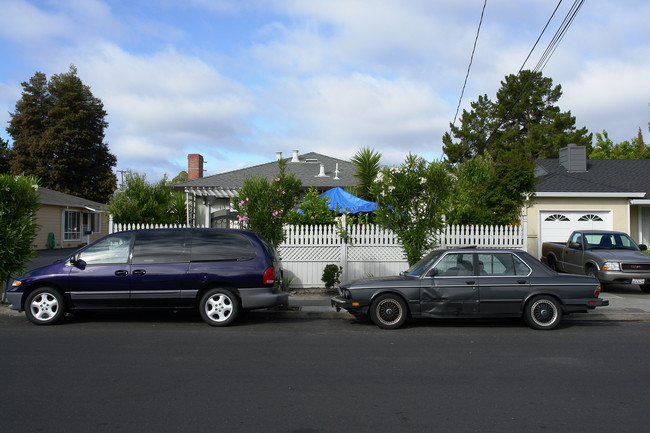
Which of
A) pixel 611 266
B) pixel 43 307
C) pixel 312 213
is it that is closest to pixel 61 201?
pixel 312 213

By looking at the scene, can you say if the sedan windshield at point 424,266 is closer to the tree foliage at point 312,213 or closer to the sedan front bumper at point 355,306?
the sedan front bumper at point 355,306

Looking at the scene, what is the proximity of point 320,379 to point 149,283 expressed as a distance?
4.55 metres

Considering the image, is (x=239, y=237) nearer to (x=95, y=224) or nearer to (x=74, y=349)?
(x=74, y=349)

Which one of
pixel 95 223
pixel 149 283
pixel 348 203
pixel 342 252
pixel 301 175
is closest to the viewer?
pixel 149 283

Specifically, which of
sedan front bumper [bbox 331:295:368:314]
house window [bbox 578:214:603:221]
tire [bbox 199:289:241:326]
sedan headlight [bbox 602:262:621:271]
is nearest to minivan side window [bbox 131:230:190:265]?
tire [bbox 199:289:241:326]

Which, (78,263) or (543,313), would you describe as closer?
(543,313)

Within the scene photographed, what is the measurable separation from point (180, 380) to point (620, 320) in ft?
28.9

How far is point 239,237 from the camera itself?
9.94 meters

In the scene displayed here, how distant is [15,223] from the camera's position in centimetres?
1178

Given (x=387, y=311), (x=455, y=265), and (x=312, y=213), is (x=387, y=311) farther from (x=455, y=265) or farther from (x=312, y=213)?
(x=312, y=213)

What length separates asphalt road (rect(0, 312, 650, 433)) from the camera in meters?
4.86

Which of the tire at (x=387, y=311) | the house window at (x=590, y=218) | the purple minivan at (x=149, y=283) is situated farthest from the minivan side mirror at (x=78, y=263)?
the house window at (x=590, y=218)

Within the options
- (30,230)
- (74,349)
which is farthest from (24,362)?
(30,230)

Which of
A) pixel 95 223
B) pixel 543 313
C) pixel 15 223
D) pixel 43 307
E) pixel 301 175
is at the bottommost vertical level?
pixel 543 313
